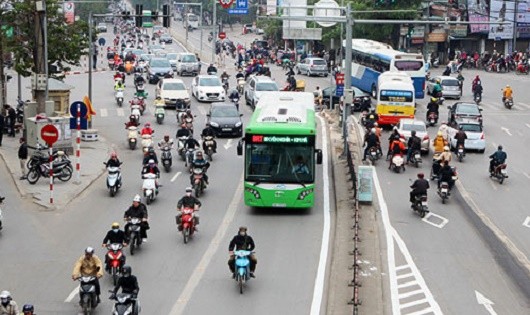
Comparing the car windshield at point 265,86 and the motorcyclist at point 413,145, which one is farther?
the car windshield at point 265,86

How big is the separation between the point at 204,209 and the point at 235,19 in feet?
485

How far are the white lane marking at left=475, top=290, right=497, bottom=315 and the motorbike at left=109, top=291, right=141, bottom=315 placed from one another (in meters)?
7.19

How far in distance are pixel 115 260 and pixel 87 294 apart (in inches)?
105

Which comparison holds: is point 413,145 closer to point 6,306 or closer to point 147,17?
point 147,17

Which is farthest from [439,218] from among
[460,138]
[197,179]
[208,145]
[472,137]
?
[472,137]

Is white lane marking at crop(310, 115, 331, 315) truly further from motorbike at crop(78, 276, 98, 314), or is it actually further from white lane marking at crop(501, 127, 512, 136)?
white lane marking at crop(501, 127, 512, 136)

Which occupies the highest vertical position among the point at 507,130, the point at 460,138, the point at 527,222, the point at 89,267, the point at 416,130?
the point at 416,130

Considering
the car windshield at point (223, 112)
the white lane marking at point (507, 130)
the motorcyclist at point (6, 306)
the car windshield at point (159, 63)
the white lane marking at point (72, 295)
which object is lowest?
the white lane marking at point (72, 295)

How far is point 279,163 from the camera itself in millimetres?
28359

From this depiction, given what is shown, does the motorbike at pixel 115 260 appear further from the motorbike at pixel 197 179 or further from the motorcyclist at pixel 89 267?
the motorbike at pixel 197 179

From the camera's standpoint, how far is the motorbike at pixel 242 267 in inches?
826

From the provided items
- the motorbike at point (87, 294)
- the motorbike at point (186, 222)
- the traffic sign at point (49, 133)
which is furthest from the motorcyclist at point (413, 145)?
the motorbike at point (87, 294)

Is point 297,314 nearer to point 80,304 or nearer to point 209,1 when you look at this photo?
point 80,304

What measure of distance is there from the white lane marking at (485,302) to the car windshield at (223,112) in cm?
2438
